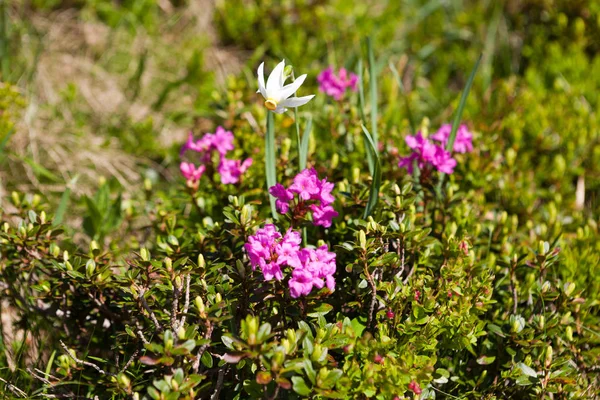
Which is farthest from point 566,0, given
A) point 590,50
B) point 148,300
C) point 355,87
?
point 148,300

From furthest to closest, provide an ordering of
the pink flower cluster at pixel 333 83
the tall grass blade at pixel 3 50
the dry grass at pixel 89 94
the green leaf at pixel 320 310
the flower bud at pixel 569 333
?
the tall grass blade at pixel 3 50 < the dry grass at pixel 89 94 < the pink flower cluster at pixel 333 83 < the flower bud at pixel 569 333 < the green leaf at pixel 320 310

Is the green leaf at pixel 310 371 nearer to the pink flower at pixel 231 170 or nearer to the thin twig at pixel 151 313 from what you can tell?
the thin twig at pixel 151 313

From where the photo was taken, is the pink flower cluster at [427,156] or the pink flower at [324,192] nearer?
the pink flower at [324,192]

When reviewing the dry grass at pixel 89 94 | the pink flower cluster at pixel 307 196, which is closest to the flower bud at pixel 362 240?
the pink flower cluster at pixel 307 196

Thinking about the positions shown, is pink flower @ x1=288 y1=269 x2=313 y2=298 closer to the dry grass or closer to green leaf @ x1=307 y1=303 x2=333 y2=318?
green leaf @ x1=307 y1=303 x2=333 y2=318

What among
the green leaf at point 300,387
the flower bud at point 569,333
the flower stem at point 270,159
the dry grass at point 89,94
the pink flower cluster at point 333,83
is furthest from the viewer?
the dry grass at point 89,94

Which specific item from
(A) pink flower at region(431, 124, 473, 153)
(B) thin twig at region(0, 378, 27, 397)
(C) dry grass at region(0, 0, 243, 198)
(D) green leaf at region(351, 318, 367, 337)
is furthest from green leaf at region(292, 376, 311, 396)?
(C) dry grass at region(0, 0, 243, 198)

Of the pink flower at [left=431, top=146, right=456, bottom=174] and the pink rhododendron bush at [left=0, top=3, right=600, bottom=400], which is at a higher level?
the pink flower at [left=431, top=146, right=456, bottom=174]

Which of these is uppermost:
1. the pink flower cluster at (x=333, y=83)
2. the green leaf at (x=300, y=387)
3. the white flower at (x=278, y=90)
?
the white flower at (x=278, y=90)
